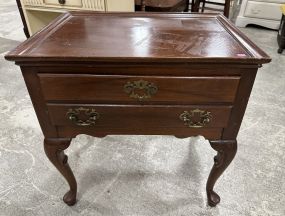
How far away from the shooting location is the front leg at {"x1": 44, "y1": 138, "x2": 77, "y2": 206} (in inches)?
34.1

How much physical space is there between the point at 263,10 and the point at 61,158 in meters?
2.98

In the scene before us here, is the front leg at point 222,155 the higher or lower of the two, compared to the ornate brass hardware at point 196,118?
lower

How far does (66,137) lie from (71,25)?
1.43 feet

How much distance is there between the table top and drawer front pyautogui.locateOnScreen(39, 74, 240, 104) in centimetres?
6

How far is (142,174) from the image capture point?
1.25 m

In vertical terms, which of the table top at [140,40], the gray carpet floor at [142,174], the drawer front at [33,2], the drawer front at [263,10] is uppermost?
the table top at [140,40]

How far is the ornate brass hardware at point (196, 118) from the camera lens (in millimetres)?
772

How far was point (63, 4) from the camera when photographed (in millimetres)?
1728

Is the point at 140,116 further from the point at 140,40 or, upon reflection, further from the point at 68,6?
the point at 68,6

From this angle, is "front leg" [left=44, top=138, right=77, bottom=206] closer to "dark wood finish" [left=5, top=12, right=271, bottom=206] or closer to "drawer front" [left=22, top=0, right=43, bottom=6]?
"dark wood finish" [left=5, top=12, right=271, bottom=206]

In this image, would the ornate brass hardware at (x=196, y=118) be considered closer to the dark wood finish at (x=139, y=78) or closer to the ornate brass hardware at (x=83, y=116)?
the dark wood finish at (x=139, y=78)

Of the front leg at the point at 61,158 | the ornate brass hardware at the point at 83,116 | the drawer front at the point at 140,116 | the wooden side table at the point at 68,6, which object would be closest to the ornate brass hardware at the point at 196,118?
the drawer front at the point at 140,116

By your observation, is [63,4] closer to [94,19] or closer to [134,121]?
[94,19]

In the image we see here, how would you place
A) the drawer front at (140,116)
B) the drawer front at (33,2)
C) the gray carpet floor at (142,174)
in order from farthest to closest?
the drawer front at (33,2)
the gray carpet floor at (142,174)
the drawer front at (140,116)
